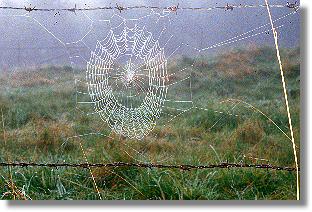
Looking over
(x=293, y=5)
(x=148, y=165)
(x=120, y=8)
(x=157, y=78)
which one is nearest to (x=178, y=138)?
(x=148, y=165)

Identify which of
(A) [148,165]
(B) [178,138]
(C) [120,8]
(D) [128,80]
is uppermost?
(C) [120,8]

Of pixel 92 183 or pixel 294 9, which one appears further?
pixel 92 183

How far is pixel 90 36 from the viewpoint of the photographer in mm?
3730

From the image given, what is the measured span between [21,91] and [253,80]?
125 cm

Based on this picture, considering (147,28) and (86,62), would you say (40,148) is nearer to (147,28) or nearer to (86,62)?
(86,62)

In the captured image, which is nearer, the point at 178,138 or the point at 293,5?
the point at 293,5

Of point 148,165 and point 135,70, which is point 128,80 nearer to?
point 135,70

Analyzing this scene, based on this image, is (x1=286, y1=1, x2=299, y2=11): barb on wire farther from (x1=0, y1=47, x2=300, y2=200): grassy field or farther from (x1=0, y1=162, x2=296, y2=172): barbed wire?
(x1=0, y1=162, x2=296, y2=172): barbed wire

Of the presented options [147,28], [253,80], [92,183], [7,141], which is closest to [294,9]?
[253,80]

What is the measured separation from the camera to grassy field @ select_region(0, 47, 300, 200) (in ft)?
12.3

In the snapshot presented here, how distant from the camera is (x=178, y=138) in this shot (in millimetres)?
3812

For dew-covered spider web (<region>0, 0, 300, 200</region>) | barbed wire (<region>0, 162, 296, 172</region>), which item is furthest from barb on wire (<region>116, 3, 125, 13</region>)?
barbed wire (<region>0, 162, 296, 172</region>)

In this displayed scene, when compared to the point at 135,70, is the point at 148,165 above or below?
below

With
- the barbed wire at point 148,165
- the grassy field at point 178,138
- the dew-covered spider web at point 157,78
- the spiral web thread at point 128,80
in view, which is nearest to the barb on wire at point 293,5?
the dew-covered spider web at point 157,78
